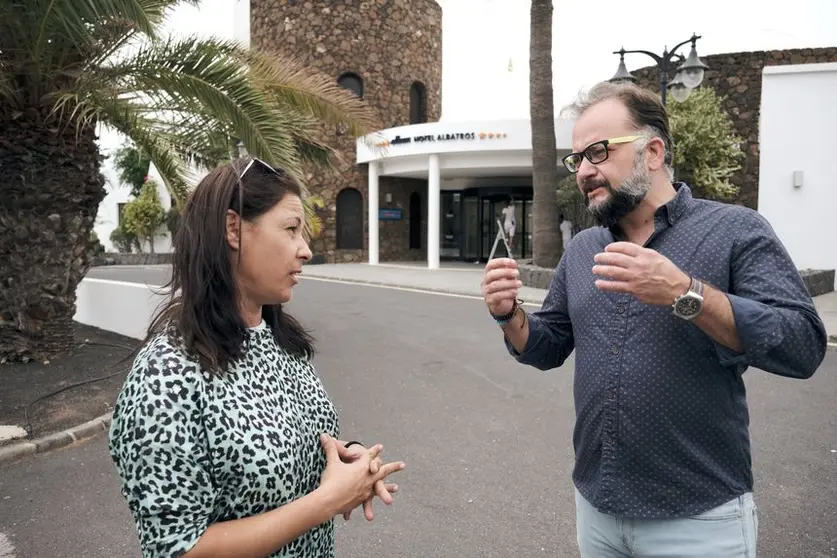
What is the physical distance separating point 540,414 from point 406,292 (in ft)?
34.7

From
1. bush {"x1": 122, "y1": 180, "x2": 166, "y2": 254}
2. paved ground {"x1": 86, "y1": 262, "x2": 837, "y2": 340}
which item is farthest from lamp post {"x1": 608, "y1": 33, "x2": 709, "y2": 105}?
bush {"x1": 122, "y1": 180, "x2": 166, "y2": 254}

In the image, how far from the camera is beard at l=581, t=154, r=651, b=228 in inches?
78.0

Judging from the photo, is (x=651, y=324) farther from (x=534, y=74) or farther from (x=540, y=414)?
(x=534, y=74)

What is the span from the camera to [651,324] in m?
1.88

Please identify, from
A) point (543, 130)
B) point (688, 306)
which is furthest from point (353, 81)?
point (688, 306)

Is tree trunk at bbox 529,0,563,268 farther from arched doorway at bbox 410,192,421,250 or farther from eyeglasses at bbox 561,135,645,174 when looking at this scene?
eyeglasses at bbox 561,135,645,174

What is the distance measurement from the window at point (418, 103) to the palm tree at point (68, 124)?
2195 cm

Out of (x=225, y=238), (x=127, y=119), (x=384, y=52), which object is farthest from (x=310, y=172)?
(x=225, y=238)

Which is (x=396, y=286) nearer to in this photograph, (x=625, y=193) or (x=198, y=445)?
(x=625, y=193)

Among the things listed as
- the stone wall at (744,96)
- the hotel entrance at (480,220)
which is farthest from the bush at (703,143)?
the hotel entrance at (480,220)

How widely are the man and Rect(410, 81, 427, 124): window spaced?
2815cm

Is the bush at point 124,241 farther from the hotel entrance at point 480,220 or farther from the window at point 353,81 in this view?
the hotel entrance at point 480,220

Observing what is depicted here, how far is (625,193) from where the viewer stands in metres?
1.99

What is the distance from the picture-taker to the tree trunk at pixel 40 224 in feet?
23.4
